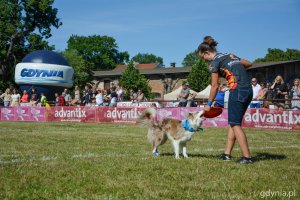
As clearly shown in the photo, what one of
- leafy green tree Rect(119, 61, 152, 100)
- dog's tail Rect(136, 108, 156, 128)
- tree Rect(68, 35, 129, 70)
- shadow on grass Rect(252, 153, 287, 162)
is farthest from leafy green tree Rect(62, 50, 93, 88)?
shadow on grass Rect(252, 153, 287, 162)

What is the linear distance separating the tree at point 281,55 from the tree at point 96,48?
44090 millimetres

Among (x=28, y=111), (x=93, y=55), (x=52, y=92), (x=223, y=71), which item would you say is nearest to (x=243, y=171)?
(x=223, y=71)

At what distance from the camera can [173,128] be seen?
8.27 meters

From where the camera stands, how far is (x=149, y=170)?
6.14 meters

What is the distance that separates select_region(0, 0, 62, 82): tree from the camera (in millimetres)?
54125

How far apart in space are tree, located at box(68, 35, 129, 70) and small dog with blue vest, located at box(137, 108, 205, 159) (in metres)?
103

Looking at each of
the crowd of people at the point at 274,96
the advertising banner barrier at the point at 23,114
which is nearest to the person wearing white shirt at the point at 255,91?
the crowd of people at the point at 274,96

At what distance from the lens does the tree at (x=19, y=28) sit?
54.1m

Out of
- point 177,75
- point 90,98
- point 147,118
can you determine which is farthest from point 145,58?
point 147,118

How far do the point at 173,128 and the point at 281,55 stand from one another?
259 feet

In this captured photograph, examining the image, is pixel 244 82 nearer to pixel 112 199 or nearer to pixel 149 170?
pixel 149 170

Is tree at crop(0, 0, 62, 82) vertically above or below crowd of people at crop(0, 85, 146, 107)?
above

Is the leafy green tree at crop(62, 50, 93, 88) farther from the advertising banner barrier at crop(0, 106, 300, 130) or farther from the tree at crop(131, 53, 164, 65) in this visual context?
the tree at crop(131, 53, 164, 65)

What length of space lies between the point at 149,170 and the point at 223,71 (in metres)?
2.39
